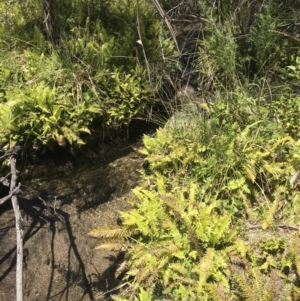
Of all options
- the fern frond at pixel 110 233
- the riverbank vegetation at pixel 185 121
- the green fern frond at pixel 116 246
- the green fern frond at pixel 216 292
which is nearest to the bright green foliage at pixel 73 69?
the riverbank vegetation at pixel 185 121

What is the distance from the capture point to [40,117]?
572cm

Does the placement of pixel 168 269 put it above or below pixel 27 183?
below

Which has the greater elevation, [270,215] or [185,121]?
[185,121]

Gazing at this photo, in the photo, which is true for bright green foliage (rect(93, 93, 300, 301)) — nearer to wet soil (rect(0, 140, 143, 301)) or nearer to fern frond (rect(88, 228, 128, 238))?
fern frond (rect(88, 228, 128, 238))

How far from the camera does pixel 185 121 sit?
540 centimetres

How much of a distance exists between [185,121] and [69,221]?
1.96 meters

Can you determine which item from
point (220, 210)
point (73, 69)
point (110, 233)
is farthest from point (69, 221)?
point (73, 69)

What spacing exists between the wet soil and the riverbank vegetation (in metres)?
0.33

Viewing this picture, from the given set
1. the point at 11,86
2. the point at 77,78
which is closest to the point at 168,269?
the point at 77,78

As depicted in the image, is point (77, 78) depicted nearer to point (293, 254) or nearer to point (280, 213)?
point (280, 213)

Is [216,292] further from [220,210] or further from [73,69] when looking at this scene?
[73,69]

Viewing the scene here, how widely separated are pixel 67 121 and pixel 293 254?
3.49 meters

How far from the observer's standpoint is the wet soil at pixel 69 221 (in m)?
4.54

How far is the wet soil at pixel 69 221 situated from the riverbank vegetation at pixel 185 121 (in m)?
0.33
